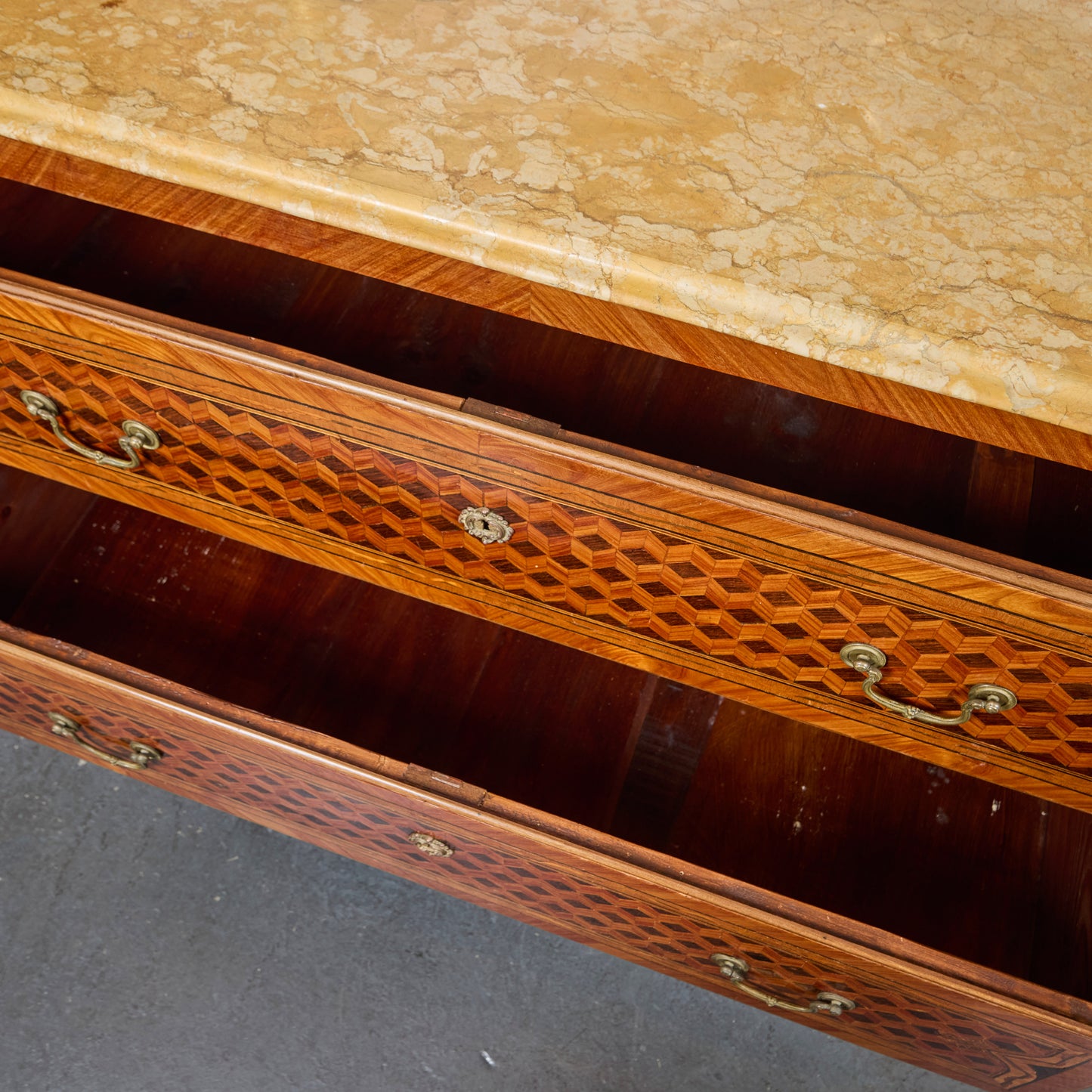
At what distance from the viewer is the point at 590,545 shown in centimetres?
70

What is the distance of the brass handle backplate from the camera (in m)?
0.71

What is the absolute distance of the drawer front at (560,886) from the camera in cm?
71

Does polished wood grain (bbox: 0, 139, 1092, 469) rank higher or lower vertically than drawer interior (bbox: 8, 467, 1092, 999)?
higher

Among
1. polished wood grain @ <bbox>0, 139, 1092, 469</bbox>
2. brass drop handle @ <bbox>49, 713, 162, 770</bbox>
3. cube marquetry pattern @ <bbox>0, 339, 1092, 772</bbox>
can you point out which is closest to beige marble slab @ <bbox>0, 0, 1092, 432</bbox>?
polished wood grain @ <bbox>0, 139, 1092, 469</bbox>

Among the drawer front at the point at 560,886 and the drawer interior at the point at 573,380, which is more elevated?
the drawer interior at the point at 573,380

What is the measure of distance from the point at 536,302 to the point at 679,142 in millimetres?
133

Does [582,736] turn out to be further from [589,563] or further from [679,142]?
[679,142]

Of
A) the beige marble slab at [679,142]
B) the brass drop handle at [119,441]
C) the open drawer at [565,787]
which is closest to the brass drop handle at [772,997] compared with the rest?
the open drawer at [565,787]

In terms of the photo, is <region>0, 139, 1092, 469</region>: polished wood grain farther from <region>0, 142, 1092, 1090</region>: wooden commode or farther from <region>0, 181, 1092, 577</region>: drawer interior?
<region>0, 181, 1092, 577</region>: drawer interior

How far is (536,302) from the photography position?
25.2 inches

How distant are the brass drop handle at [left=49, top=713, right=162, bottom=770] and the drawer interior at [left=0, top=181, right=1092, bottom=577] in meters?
0.37

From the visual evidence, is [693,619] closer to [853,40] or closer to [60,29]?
[853,40]

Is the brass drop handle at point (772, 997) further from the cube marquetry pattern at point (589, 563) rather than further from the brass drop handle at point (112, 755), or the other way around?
the brass drop handle at point (112, 755)

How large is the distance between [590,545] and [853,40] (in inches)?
15.8
